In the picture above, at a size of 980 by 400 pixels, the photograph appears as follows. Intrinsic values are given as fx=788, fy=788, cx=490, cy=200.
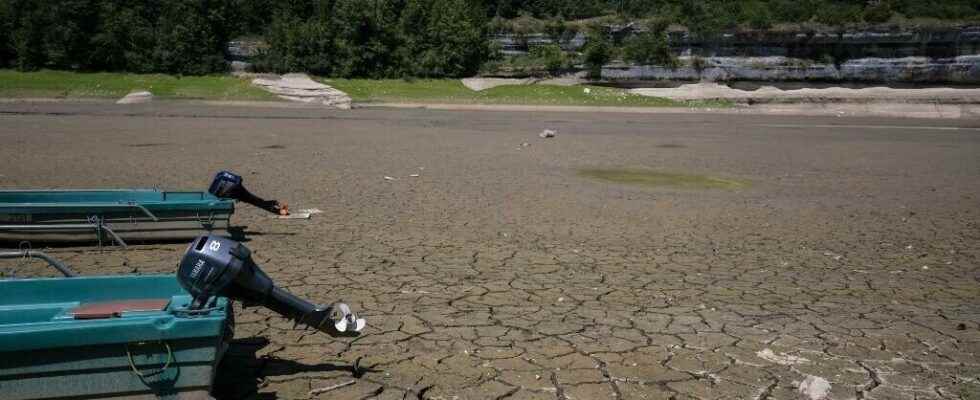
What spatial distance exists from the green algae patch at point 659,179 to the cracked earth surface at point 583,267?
22.0 inches

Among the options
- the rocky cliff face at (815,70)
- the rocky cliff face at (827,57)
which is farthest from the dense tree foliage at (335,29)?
the rocky cliff face at (815,70)

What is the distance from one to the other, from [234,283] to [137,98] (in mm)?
36125

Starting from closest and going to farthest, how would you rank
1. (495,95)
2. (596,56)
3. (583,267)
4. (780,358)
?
(780,358)
(583,267)
(495,95)
(596,56)

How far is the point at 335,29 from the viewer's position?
164 feet

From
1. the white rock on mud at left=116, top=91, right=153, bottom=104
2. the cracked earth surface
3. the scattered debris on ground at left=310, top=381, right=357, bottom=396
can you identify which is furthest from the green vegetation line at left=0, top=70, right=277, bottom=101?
the scattered debris on ground at left=310, top=381, right=357, bottom=396

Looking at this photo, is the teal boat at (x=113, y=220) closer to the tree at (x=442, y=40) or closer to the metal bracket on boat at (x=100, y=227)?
the metal bracket on boat at (x=100, y=227)

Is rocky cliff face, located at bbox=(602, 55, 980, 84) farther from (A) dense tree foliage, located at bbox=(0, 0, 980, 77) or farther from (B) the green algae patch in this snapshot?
(B) the green algae patch

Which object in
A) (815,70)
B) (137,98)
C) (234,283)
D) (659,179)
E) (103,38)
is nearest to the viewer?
(234,283)

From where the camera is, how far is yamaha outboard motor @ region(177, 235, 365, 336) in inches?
165

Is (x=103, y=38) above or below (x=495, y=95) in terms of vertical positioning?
above

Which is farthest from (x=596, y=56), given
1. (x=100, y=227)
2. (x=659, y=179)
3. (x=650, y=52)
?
(x=100, y=227)

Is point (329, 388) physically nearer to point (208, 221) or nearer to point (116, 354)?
point (116, 354)

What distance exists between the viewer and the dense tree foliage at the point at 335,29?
151ft

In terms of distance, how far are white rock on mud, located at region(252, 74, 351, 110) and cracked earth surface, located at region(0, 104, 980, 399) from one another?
19426mm
